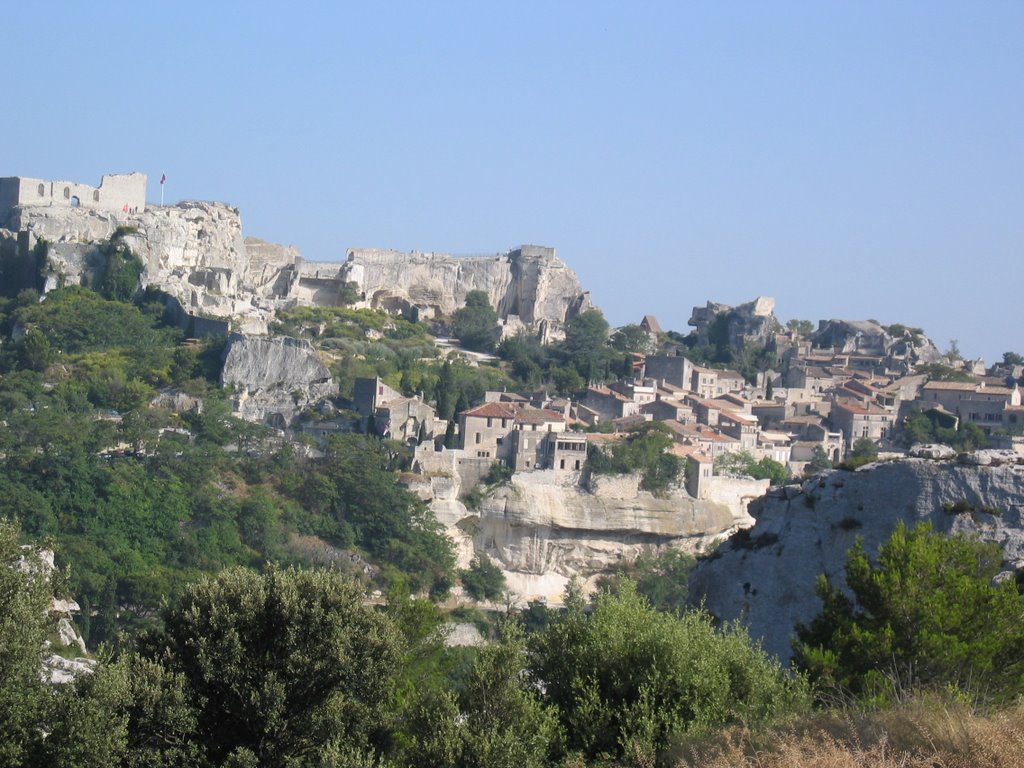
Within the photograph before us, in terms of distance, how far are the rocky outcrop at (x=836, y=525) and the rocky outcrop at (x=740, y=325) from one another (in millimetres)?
45611

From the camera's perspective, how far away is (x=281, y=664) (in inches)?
864

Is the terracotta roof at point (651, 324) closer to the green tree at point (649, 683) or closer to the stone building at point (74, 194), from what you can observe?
the stone building at point (74, 194)

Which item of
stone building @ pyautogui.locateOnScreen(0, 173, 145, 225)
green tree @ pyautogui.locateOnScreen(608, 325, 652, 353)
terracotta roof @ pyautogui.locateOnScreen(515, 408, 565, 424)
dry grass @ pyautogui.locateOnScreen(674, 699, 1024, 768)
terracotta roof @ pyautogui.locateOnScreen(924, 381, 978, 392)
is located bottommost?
dry grass @ pyautogui.locateOnScreen(674, 699, 1024, 768)

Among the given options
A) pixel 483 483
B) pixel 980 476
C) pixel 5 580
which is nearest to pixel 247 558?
pixel 483 483

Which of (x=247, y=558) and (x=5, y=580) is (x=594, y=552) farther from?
(x=5, y=580)

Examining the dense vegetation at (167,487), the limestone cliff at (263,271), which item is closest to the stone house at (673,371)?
the limestone cliff at (263,271)

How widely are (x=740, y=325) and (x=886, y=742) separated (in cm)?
6647

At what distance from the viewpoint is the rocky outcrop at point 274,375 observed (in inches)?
2309

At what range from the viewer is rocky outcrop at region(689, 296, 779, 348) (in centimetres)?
8200

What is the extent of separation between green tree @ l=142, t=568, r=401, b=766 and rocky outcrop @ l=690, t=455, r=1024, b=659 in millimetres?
11453

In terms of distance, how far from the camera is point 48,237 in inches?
2660

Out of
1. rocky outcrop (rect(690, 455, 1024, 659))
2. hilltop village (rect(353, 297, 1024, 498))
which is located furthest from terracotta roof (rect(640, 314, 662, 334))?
rocky outcrop (rect(690, 455, 1024, 659))

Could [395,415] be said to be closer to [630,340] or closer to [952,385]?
[630,340]

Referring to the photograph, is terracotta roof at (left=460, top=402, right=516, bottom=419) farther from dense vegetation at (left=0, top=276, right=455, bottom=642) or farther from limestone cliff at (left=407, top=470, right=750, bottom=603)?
dense vegetation at (left=0, top=276, right=455, bottom=642)
